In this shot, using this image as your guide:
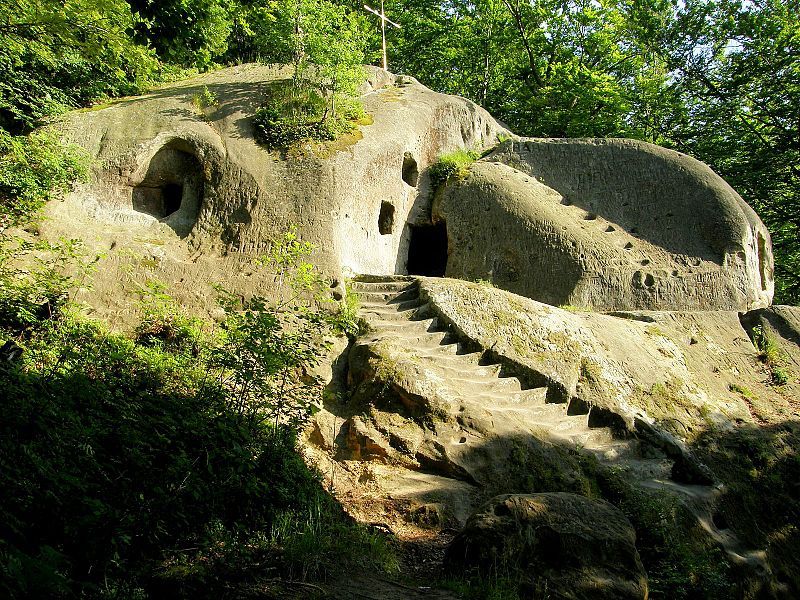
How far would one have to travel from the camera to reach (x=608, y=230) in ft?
49.4

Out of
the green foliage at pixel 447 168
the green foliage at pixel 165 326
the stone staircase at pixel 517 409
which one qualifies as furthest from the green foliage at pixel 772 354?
the green foliage at pixel 165 326

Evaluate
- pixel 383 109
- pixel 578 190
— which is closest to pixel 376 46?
pixel 383 109

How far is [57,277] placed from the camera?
830 cm

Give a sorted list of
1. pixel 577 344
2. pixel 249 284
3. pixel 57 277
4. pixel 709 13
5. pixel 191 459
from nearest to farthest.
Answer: pixel 191 459 → pixel 57 277 → pixel 577 344 → pixel 249 284 → pixel 709 13

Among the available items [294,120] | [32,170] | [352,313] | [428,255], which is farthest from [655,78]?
[32,170]

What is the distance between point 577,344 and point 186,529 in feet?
24.3

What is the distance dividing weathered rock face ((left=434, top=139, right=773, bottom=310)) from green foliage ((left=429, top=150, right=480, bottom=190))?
1.01 ft

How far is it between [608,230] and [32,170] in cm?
1257

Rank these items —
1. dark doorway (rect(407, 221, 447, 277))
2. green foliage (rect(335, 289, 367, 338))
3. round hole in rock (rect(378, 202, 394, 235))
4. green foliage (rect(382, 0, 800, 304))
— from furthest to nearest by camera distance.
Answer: green foliage (rect(382, 0, 800, 304))
dark doorway (rect(407, 221, 447, 277))
round hole in rock (rect(378, 202, 394, 235))
green foliage (rect(335, 289, 367, 338))

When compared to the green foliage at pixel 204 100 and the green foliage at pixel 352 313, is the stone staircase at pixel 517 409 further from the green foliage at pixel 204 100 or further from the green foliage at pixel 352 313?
the green foliage at pixel 204 100

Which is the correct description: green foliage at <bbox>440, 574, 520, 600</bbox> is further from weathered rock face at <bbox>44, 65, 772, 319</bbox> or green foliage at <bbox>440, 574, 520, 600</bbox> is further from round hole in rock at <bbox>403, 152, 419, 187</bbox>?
round hole in rock at <bbox>403, 152, 419, 187</bbox>

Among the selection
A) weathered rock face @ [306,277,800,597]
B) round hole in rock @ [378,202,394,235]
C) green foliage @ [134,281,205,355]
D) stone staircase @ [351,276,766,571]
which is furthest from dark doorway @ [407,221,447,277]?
green foliage @ [134,281,205,355]

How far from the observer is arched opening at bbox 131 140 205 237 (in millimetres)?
12922

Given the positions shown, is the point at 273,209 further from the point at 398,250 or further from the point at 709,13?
the point at 709,13
